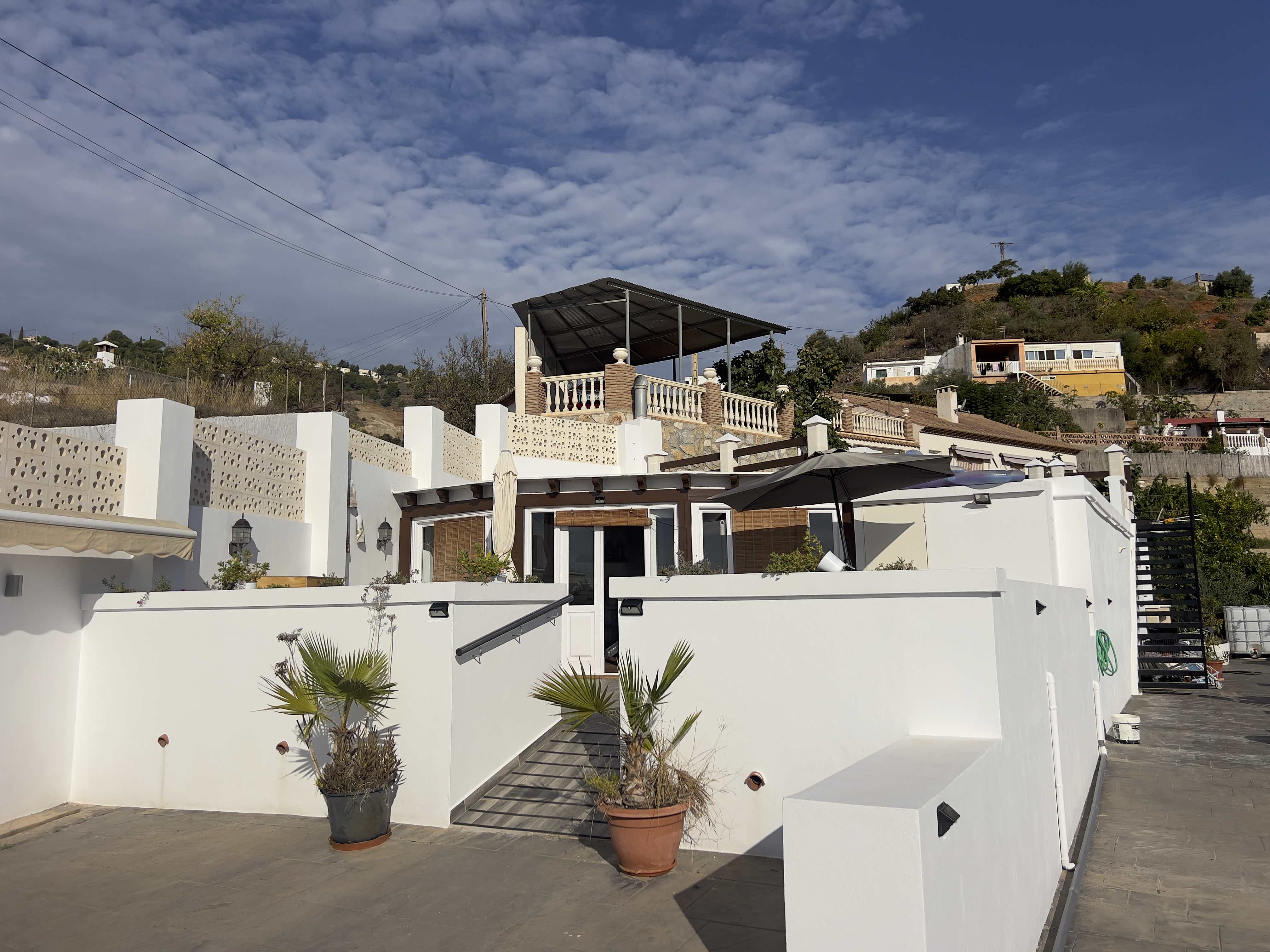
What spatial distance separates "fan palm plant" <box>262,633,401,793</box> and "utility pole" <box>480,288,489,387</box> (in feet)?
82.1

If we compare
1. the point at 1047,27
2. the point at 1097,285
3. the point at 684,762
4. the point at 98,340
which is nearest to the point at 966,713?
the point at 684,762

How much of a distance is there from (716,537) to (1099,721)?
561 cm

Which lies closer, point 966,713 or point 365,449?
point 966,713

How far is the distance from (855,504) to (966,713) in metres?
5.55

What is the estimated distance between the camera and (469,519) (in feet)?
43.9

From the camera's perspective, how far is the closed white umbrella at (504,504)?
11.7m

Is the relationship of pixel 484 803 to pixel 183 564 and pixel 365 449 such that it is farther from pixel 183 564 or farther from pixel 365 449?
pixel 365 449

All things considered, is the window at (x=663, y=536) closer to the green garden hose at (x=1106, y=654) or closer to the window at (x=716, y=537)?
the window at (x=716, y=537)

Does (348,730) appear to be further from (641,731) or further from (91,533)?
(91,533)

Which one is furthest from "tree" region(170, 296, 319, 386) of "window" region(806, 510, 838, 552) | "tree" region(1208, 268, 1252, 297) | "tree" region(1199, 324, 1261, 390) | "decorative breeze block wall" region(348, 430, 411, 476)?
"tree" region(1208, 268, 1252, 297)

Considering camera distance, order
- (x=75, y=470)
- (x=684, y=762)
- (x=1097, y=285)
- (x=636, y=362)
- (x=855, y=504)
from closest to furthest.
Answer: (x=684, y=762) < (x=75, y=470) < (x=855, y=504) < (x=636, y=362) < (x=1097, y=285)

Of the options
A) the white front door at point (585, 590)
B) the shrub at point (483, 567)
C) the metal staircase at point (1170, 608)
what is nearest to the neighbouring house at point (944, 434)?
the metal staircase at point (1170, 608)

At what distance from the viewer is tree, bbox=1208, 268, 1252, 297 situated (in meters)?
80.6

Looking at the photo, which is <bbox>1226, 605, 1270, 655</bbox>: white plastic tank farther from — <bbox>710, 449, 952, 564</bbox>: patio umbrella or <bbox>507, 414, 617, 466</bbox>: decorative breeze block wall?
<bbox>710, 449, 952, 564</bbox>: patio umbrella
